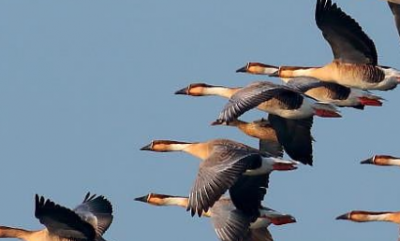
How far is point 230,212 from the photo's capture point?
36.4 meters

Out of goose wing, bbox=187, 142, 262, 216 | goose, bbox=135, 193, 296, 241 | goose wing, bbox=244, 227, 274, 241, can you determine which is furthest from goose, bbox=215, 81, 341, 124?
goose wing, bbox=244, 227, 274, 241

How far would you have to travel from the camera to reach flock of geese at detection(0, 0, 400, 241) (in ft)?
112

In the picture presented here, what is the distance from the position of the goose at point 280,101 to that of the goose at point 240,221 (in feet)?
5.95

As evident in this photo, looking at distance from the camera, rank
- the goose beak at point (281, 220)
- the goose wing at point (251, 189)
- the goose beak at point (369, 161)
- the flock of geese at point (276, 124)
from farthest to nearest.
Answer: the goose beak at point (369, 161), the goose beak at point (281, 220), the goose wing at point (251, 189), the flock of geese at point (276, 124)

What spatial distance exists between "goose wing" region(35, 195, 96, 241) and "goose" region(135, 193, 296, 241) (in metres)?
2.71

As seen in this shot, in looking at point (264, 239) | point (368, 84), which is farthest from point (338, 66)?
point (264, 239)

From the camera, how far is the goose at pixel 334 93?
38.2m

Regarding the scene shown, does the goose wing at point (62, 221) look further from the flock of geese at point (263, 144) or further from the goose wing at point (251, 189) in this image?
the goose wing at point (251, 189)

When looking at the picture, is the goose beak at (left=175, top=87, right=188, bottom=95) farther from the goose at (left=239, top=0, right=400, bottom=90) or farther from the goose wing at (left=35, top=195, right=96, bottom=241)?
the goose wing at (left=35, top=195, right=96, bottom=241)

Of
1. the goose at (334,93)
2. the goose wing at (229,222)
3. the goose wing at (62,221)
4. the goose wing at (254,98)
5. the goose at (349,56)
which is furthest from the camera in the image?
the goose at (334,93)

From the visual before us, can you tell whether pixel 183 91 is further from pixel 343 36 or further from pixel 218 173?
pixel 218 173

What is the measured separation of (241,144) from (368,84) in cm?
263

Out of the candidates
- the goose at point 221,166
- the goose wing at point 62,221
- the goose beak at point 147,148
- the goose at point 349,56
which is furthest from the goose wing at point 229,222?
the goose at point 349,56

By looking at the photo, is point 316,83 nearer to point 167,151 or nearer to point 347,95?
point 347,95
